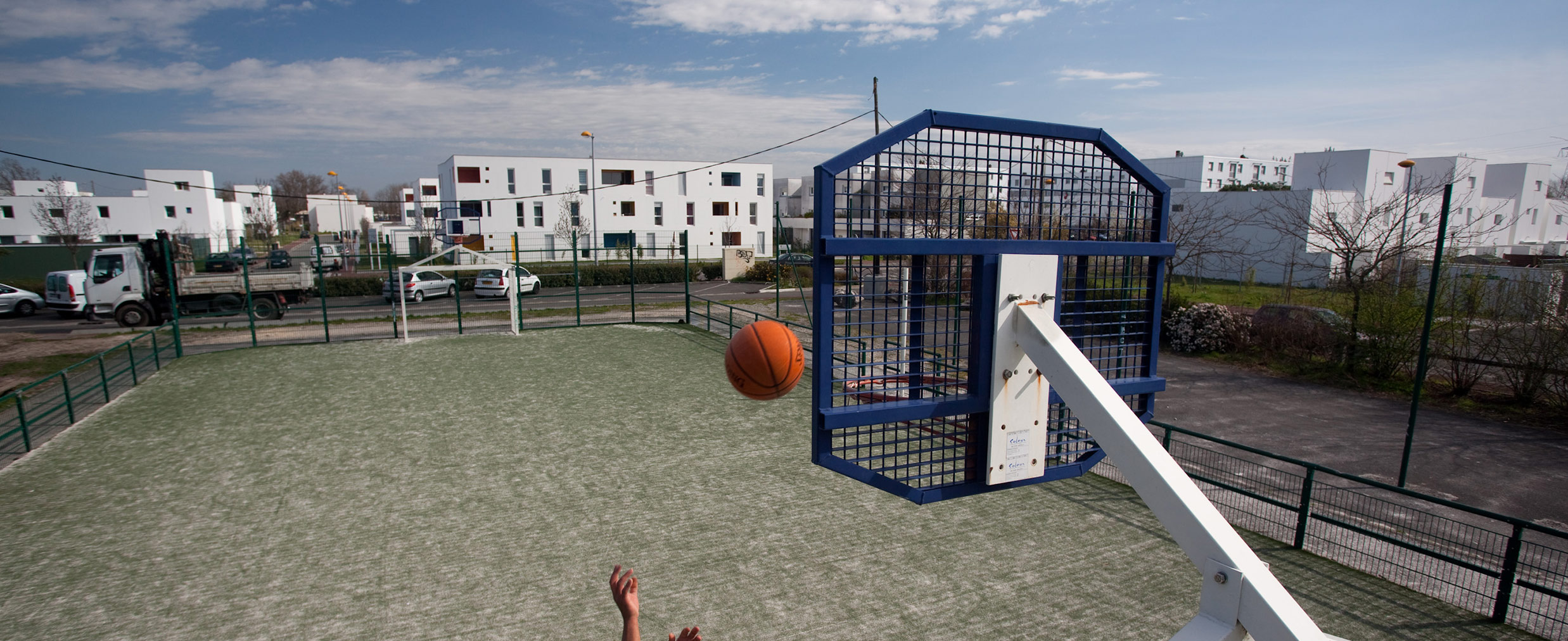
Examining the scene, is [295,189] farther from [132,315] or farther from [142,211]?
[132,315]

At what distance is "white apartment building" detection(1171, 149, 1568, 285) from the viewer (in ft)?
89.8

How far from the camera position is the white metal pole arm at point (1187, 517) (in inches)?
91.7

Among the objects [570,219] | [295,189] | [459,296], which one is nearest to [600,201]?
[570,219]

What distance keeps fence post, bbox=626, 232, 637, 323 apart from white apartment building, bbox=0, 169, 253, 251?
2771 cm

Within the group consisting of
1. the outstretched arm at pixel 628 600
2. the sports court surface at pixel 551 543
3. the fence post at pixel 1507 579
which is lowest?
the sports court surface at pixel 551 543

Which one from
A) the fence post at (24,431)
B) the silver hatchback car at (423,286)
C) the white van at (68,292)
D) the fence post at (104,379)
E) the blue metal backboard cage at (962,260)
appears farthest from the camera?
the silver hatchback car at (423,286)

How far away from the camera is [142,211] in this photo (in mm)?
49094

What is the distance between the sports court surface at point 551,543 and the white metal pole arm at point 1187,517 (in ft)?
8.43

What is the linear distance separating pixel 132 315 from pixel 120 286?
86cm

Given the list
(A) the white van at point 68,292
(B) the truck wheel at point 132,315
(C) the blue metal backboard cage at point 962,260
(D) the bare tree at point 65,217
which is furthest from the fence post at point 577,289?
(D) the bare tree at point 65,217

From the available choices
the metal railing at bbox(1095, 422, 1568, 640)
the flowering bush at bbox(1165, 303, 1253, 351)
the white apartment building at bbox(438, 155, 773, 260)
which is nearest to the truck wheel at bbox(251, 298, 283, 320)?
the white apartment building at bbox(438, 155, 773, 260)

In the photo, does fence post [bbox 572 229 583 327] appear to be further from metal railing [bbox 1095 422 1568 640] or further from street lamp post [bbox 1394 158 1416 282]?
street lamp post [bbox 1394 158 1416 282]

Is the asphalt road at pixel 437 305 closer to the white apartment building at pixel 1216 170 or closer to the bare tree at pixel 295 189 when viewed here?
the white apartment building at pixel 1216 170

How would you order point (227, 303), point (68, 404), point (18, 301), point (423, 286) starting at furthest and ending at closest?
point (423, 286) → point (18, 301) → point (227, 303) → point (68, 404)
